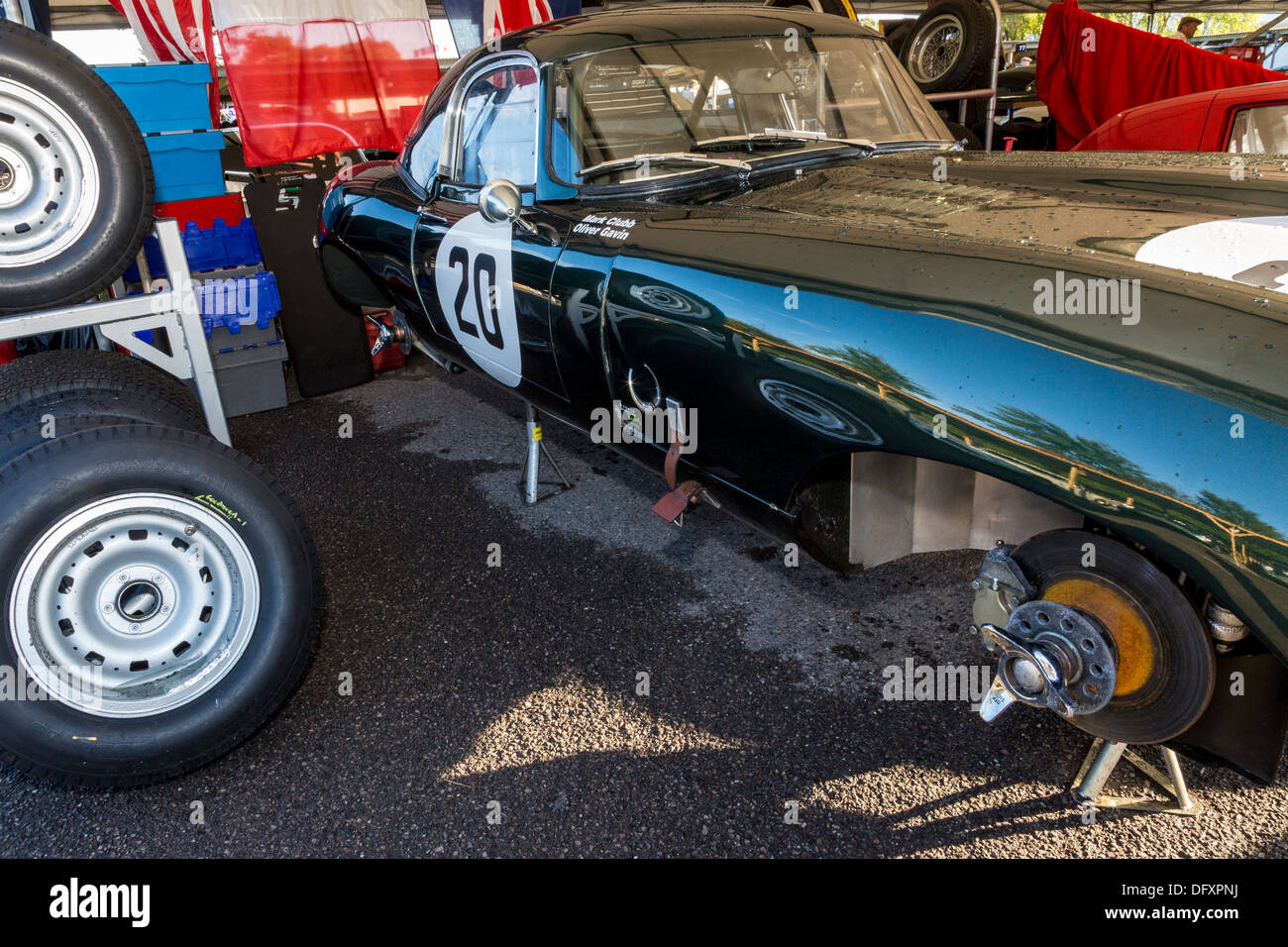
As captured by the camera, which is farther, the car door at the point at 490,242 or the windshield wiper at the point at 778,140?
the windshield wiper at the point at 778,140

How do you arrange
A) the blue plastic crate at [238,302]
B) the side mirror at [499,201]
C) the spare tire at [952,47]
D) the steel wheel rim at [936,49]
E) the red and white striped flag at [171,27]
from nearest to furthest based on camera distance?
the side mirror at [499,201], the blue plastic crate at [238,302], the spare tire at [952,47], the steel wheel rim at [936,49], the red and white striped flag at [171,27]

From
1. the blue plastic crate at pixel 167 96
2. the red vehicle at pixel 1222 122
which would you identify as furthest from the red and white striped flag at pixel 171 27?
the red vehicle at pixel 1222 122

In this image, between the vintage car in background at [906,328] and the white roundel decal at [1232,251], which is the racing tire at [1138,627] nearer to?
the vintage car in background at [906,328]

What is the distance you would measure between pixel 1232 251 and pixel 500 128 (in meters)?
2.32

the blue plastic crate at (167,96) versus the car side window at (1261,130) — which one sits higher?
the blue plastic crate at (167,96)

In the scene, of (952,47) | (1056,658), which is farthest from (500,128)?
(952,47)

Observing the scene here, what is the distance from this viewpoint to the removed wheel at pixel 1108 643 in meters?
1.35

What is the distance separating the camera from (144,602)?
2.09 meters

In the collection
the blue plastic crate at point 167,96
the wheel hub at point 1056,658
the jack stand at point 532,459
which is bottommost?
the jack stand at point 532,459

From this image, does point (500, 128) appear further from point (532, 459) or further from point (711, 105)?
point (532, 459)

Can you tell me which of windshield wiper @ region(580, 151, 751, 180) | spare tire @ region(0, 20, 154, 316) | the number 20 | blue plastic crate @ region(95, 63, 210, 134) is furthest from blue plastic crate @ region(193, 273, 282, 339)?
windshield wiper @ region(580, 151, 751, 180)

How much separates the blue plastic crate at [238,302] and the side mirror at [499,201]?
2.78 meters
